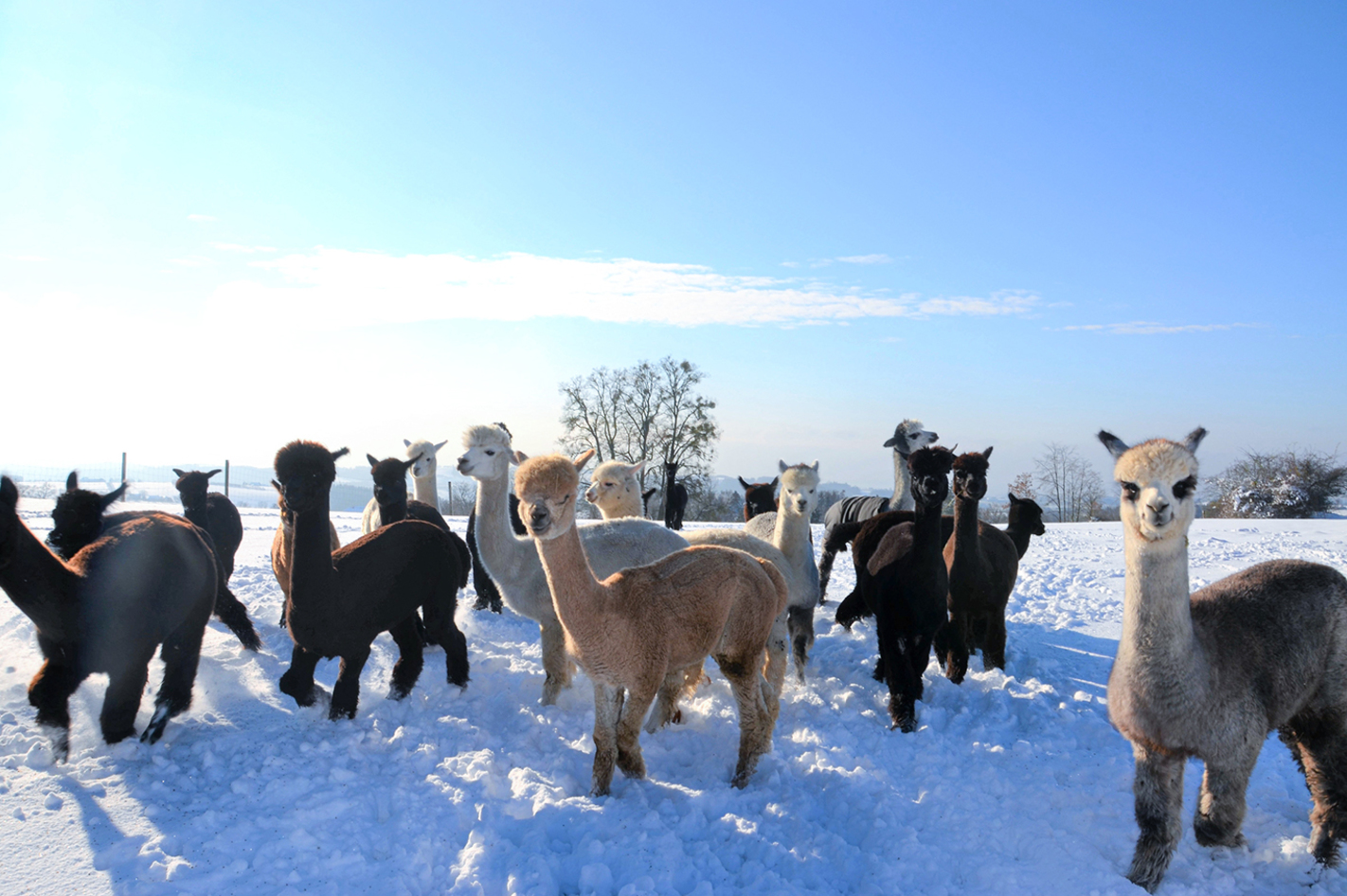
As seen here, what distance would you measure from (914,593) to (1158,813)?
233 cm

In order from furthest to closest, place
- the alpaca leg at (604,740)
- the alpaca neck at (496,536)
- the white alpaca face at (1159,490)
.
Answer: the alpaca neck at (496,536)
the alpaca leg at (604,740)
the white alpaca face at (1159,490)

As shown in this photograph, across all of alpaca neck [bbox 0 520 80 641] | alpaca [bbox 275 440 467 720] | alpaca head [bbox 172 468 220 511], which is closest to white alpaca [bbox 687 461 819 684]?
alpaca [bbox 275 440 467 720]

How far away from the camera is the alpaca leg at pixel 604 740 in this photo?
4.43 m

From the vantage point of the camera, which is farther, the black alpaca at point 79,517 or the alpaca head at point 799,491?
the alpaca head at point 799,491

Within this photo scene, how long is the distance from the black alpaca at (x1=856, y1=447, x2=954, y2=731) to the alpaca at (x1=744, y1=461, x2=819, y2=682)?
0.72 metres

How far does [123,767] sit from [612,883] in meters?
3.10

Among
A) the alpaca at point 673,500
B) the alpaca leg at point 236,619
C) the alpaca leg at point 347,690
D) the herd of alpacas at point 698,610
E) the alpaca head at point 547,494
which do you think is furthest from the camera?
the alpaca at point 673,500

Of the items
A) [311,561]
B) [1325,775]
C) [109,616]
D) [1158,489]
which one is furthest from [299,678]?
[1325,775]

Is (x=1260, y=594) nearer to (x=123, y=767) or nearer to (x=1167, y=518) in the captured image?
(x=1167, y=518)

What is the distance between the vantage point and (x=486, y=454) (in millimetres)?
6785

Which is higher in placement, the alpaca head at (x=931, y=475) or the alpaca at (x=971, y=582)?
the alpaca head at (x=931, y=475)

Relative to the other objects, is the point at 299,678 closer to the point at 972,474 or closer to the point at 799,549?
the point at 799,549

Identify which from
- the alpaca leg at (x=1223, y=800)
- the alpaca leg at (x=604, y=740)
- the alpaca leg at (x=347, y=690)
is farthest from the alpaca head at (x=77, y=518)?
the alpaca leg at (x=1223, y=800)

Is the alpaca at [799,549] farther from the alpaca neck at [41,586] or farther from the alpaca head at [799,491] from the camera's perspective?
the alpaca neck at [41,586]
